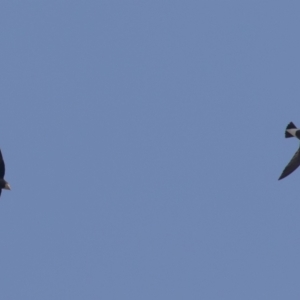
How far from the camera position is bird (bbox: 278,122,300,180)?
36.7 metres

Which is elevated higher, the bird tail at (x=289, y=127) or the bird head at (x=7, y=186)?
the bird tail at (x=289, y=127)

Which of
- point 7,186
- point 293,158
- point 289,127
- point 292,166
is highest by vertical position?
point 289,127

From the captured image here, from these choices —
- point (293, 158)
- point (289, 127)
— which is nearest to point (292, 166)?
point (293, 158)

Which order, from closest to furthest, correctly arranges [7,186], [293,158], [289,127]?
[293,158] < [7,186] < [289,127]

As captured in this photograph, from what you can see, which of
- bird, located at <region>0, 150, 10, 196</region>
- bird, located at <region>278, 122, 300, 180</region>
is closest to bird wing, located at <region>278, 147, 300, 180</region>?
bird, located at <region>278, 122, 300, 180</region>

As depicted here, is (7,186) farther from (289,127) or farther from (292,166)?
(289,127)

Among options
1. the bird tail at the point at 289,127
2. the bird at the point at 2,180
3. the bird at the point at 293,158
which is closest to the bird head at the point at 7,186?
the bird at the point at 2,180

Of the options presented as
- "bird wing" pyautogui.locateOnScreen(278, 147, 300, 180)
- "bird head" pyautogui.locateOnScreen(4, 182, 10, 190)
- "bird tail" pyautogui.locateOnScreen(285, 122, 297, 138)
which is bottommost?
"bird head" pyautogui.locateOnScreen(4, 182, 10, 190)

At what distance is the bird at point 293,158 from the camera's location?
36719 mm

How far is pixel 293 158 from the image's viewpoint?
122 ft

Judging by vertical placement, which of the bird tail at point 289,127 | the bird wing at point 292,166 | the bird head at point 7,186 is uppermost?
the bird tail at point 289,127

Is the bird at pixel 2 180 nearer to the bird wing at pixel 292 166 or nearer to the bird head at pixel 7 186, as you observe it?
the bird head at pixel 7 186

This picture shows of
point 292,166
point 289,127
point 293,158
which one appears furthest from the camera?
point 289,127

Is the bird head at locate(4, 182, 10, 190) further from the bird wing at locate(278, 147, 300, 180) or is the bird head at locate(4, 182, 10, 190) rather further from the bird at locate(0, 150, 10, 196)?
the bird wing at locate(278, 147, 300, 180)
